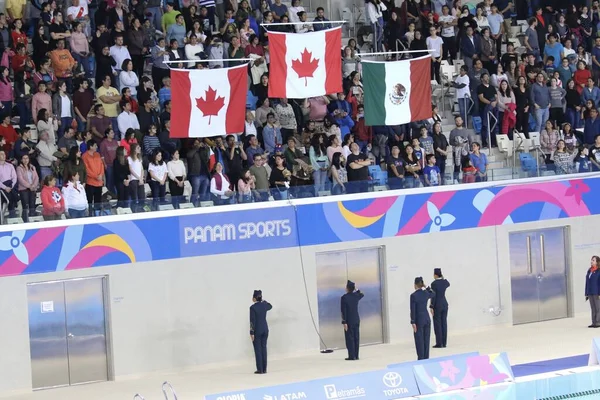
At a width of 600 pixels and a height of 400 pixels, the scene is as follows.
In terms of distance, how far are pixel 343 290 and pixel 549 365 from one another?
5.05 metres

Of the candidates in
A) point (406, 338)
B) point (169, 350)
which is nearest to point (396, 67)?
point (406, 338)

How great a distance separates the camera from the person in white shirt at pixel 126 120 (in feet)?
88.0

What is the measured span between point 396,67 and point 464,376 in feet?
29.7

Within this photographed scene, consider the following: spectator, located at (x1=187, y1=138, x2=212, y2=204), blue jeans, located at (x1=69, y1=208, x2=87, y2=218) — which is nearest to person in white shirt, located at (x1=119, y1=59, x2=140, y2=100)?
spectator, located at (x1=187, y1=138, x2=212, y2=204)

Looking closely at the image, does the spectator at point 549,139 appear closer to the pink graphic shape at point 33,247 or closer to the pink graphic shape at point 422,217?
the pink graphic shape at point 422,217

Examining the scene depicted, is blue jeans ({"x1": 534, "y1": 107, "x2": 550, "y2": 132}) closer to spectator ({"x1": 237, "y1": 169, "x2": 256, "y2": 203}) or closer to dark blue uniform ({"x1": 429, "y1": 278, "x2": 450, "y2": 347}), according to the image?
dark blue uniform ({"x1": 429, "y1": 278, "x2": 450, "y2": 347})

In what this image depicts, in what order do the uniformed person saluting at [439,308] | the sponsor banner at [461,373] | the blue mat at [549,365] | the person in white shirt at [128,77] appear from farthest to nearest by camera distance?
the person in white shirt at [128,77], the uniformed person saluting at [439,308], the blue mat at [549,365], the sponsor banner at [461,373]

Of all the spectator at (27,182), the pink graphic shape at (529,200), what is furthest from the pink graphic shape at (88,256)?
the pink graphic shape at (529,200)

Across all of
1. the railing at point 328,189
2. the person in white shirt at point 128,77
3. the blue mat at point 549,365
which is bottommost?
the blue mat at point 549,365

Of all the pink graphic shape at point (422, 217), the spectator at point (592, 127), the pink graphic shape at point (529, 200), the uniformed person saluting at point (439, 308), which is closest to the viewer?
the uniformed person saluting at point (439, 308)

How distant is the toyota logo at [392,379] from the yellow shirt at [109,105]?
9.58 metres

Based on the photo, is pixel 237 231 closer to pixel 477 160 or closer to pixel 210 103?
pixel 210 103

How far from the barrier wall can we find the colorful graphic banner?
22 mm

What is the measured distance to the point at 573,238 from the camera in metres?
30.6
